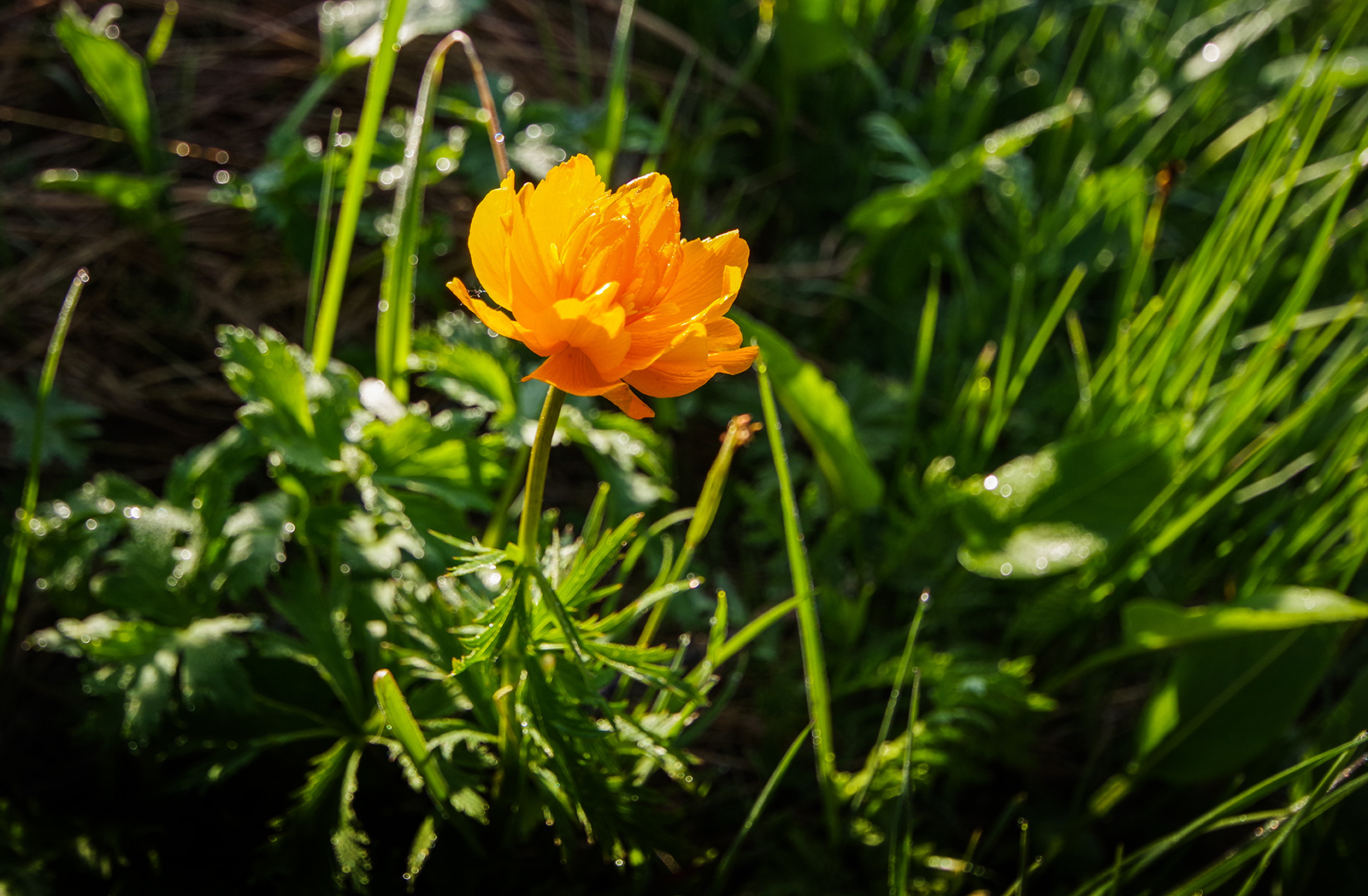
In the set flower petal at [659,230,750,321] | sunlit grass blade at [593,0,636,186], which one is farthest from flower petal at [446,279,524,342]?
sunlit grass blade at [593,0,636,186]

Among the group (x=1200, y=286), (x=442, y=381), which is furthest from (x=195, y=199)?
(x=1200, y=286)

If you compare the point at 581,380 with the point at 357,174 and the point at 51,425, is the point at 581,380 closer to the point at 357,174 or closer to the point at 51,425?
the point at 357,174

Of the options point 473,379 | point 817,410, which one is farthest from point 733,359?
point 817,410

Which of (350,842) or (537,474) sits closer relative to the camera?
(537,474)

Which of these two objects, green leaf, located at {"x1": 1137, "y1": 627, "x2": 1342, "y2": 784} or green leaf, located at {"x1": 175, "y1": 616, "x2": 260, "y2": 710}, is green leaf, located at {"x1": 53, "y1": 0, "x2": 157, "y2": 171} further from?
green leaf, located at {"x1": 1137, "y1": 627, "x2": 1342, "y2": 784}

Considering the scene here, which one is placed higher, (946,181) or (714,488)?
(946,181)
